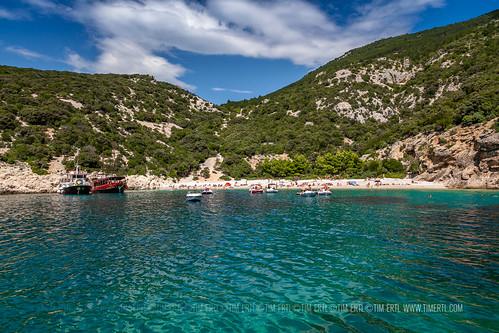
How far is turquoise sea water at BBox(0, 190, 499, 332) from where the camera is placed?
10828 millimetres

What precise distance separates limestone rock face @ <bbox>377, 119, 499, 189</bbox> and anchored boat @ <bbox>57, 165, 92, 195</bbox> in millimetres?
76762

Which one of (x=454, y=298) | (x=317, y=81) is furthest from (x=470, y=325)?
(x=317, y=81)

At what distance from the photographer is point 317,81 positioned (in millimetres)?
169250

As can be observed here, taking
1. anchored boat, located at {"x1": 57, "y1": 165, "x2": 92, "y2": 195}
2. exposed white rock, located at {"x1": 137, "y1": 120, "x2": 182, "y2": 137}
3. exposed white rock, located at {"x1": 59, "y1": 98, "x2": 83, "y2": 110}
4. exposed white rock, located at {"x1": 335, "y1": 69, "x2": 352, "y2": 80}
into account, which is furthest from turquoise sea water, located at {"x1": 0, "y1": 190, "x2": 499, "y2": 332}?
exposed white rock, located at {"x1": 335, "y1": 69, "x2": 352, "y2": 80}

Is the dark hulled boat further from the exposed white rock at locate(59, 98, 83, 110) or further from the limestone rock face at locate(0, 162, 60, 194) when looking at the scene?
the exposed white rock at locate(59, 98, 83, 110)

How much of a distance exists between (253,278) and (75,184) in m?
71.9

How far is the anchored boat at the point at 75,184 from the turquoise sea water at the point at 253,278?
4935cm

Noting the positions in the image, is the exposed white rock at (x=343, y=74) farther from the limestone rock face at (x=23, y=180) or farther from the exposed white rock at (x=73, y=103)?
the limestone rock face at (x=23, y=180)

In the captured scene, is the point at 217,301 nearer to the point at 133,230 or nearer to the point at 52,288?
the point at 52,288

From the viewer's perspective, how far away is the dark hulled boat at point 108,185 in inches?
3123

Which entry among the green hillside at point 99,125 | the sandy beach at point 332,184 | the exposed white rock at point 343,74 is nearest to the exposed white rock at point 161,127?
the green hillside at point 99,125

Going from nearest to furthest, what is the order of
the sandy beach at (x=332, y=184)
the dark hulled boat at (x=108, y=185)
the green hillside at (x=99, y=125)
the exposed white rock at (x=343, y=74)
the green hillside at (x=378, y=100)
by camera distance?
the sandy beach at (x=332, y=184) < the dark hulled boat at (x=108, y=185) < the green hillside at (x=99, y=125) < the green hillside at (x=378, y=100) < the exposed white rock at (x=343, y=74)

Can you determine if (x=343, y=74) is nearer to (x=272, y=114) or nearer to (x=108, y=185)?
(x=272, y=114)

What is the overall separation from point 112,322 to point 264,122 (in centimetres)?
13934
